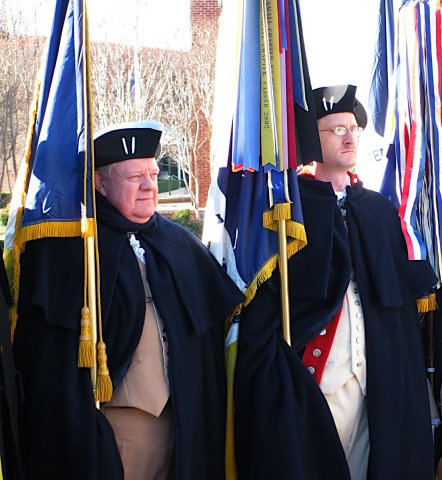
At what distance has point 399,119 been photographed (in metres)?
4.30

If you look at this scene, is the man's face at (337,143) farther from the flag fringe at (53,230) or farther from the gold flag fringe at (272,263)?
the flag fringe at (53,230)

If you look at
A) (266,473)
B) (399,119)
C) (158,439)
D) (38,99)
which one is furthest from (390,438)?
(38,99)

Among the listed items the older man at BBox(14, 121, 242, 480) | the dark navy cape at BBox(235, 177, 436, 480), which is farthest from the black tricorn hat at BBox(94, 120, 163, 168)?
the dark navy cape at BBox(235, 177, 436, 480)

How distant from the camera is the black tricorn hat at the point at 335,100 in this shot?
12.8ft

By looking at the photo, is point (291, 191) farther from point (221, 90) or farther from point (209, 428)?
point (209, 428)

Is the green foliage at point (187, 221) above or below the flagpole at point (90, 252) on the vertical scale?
above

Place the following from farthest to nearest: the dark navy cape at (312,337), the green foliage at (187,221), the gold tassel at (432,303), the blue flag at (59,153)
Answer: the green foliage at (187,221) → the gold tassel at (432,303) → the dark navy cape at (312,337) → the blue flag at (59,153)

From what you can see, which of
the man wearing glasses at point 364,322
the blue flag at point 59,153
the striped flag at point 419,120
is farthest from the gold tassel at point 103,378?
the striped flag at point 419,120

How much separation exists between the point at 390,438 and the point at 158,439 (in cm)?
122

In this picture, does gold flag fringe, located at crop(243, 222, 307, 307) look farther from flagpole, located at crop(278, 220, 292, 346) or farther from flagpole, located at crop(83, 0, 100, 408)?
flagpole, located at crop(83, 0, 100, 408)

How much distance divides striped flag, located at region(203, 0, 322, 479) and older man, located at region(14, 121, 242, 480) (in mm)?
237

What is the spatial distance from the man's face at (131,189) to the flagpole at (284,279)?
2.30 feet

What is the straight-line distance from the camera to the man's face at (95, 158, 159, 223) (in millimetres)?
3375

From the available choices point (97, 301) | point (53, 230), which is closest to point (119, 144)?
point (53, 230)
